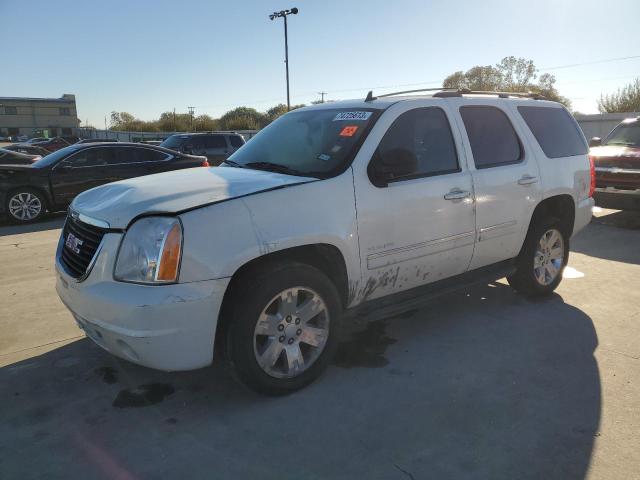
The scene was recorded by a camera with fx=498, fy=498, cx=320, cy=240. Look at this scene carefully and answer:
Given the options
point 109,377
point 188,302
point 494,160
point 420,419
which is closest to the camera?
point 188,302

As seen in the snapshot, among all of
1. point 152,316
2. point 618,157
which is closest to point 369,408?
point 152,316

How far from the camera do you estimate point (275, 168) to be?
3623 millimetres

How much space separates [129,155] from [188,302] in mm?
8693

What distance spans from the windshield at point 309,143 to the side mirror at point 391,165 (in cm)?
19

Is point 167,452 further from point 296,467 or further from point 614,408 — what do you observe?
point 614,408

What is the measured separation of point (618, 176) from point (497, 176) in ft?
18.5

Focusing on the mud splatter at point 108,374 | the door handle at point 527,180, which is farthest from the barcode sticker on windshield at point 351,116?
the mud splatter at point 108,374

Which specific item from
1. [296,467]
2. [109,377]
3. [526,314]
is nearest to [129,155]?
[109,377]

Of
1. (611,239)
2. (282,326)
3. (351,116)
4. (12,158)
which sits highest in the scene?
(351,116)

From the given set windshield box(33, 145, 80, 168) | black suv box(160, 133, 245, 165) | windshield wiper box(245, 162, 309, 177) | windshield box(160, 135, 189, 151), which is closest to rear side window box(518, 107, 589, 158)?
windshield wiper box(245, 162, 309, 177)

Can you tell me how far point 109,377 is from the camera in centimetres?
338

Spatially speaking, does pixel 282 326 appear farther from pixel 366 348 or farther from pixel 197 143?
pixel 197 143

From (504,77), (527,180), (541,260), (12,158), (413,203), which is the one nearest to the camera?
(413,203)

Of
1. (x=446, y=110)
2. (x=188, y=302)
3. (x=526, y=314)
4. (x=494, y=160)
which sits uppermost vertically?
(x=446, y=110)
